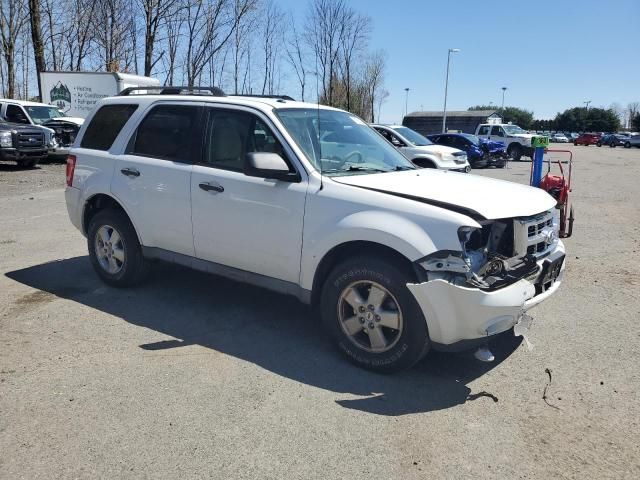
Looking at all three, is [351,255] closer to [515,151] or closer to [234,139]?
[234,139]

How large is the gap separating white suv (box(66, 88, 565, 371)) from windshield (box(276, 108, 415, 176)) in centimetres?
2

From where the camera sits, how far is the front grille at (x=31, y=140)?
669 inches

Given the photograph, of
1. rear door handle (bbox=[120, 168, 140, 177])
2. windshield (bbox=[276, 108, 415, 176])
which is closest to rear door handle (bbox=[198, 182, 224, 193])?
windshield (bbox=[276, 108, 415, 176])

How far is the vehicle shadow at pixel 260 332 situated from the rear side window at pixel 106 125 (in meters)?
1.48

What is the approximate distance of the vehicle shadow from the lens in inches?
146

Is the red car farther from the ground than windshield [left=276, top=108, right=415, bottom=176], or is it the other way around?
the red car

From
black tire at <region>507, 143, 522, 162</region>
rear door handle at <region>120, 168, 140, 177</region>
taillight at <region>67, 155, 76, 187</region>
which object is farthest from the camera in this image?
black tire at <region>507, 143, 522, 162</region>

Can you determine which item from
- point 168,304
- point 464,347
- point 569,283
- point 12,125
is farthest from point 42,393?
point 12,125

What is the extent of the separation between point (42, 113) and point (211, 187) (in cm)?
1852

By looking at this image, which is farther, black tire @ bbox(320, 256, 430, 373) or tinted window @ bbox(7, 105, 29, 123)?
tinted window @ bbox(7, 105, 29, 123)

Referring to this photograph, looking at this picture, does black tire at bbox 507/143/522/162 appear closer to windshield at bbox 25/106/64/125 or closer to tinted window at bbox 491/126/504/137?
tinted window at bbox 491/126/504/137

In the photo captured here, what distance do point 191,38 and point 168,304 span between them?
109 ft

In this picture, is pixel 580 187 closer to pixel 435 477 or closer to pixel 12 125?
pixel 435 477

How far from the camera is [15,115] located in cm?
1938
